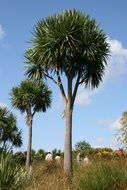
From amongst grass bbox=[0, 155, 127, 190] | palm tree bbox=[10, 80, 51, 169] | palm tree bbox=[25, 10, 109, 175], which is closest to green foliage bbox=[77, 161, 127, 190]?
Result: grass bbox=[0, 155, 127, 190]

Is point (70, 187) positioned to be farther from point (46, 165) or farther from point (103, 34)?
point (103, 34)

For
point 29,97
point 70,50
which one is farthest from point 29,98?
point 70,50

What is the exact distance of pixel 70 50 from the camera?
24.4m

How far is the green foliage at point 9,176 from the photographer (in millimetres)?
11805

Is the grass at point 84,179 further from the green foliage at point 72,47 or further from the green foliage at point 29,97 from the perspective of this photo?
the green foliage at point 29,97

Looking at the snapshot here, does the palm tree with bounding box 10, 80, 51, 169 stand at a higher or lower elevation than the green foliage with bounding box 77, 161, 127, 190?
higher

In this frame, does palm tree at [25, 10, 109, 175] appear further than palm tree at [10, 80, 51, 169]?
No

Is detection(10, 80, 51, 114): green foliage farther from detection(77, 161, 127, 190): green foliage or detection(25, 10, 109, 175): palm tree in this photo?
detection(77, 161, 127, 190): green foliage

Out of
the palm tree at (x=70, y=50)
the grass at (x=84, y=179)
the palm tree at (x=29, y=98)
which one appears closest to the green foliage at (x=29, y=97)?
the palm tree at (x=29, y=98)

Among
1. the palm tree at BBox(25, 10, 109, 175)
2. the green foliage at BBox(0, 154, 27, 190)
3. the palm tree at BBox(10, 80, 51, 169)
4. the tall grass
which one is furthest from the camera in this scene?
the palm tree at BBox(10, 80, 51, 169)

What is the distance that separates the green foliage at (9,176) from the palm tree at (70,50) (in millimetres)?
11264

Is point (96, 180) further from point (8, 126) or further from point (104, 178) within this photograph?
point (8, 126)

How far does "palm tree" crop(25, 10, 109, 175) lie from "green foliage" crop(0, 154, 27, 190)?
11264mm

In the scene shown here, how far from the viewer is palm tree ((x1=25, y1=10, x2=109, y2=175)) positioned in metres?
24.2
